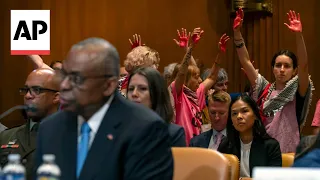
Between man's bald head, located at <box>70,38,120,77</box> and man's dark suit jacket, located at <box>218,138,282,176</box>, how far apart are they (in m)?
2.23

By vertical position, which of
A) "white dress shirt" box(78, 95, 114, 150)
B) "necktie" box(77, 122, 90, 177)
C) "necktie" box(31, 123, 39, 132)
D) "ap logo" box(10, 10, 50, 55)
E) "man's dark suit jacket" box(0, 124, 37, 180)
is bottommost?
"man's dark suit jacket" box(0, 124, 37, 180)

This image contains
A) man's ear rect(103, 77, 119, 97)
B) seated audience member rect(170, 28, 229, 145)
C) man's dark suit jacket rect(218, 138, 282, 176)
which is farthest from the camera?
seated audience member rect(170, 28, 229, 145)

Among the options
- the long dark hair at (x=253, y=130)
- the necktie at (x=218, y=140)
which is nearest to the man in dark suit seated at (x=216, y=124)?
the necktie at (x=218, y=140)

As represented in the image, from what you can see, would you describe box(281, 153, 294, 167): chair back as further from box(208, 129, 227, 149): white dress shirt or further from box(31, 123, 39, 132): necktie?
box(31, 123, 39, 132): necktie

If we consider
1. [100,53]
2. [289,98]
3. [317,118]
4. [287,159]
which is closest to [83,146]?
[100,53]

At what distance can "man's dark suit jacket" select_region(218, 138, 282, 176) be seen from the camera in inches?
173

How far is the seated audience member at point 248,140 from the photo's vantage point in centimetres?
445

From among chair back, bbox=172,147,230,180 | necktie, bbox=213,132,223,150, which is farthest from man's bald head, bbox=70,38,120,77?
necktie, bbox=213,132,223,150

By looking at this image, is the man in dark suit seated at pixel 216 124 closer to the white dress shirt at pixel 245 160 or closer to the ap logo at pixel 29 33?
the white dress shirt at pixel 245 160

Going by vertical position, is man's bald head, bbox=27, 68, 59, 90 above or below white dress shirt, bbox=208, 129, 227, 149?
above

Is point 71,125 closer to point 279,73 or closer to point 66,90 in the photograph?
point 66,90

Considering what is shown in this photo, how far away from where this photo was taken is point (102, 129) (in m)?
2.42

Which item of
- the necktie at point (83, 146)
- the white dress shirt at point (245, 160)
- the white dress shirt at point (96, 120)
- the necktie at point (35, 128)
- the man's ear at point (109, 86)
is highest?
the man's ear at point (109, 86)

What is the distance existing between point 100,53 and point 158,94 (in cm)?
150
